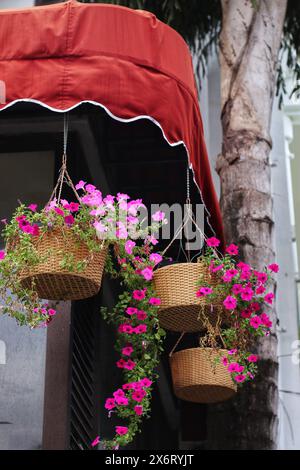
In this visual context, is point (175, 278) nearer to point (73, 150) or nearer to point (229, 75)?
point (73, 150)

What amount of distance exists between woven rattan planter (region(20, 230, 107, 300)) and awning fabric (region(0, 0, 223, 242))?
2.47 feet

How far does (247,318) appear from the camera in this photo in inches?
215

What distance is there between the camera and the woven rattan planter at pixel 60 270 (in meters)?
4.79

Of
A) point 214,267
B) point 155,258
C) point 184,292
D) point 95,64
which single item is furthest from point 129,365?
point 95,64

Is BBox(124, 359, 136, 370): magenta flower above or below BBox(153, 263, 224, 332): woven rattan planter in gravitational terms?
below

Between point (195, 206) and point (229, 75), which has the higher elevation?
point (229, 75)

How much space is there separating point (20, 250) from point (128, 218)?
63 centimetres

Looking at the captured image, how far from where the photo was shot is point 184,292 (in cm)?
524

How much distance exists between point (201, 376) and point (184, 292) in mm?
645

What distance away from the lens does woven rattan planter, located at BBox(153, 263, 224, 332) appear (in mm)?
5215

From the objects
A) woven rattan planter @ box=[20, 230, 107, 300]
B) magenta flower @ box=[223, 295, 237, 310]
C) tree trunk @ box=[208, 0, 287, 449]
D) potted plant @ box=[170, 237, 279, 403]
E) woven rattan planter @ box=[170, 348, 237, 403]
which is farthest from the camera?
tree trunk @ box=[208, 0, 287, 449]

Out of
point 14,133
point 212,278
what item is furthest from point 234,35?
point 212,278

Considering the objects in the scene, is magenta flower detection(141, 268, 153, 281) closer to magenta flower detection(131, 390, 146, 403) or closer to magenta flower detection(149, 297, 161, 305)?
magenta flower detection(149, 297, 161, 305)

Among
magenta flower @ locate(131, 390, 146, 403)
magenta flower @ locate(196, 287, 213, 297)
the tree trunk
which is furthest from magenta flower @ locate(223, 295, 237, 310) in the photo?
the tree trunk
